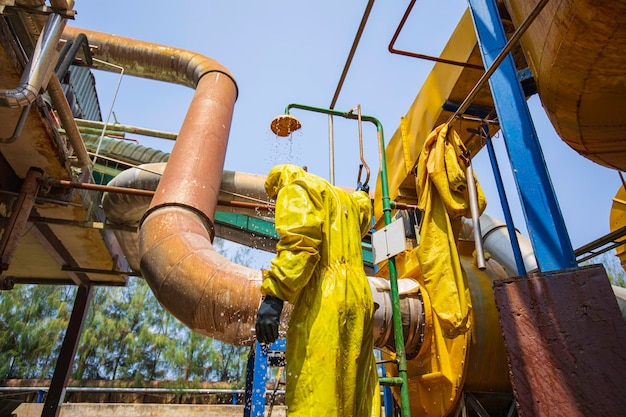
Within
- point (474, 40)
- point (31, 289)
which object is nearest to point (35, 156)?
point (474, 40)

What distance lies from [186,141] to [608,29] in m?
3.99

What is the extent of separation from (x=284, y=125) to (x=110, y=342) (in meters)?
20.2

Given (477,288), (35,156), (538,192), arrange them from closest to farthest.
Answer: (538,192) < (477,288) < (35,156)

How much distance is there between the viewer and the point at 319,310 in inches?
88.6

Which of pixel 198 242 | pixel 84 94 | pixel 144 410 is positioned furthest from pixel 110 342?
pixel 198 242

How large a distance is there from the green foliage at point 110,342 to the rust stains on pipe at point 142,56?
633 inches

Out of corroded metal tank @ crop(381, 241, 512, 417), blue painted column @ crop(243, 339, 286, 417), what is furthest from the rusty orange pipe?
corroded metal tank @ crop(381, 241, 512, 417)

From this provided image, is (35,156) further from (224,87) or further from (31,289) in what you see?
(31,289)

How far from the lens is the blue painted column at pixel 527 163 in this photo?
2674 millimetres

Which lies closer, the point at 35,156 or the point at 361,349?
the point at 361,349

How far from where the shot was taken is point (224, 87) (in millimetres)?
5730

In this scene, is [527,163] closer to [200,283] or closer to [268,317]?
[268,317]

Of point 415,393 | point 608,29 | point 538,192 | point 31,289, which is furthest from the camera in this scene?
A: point 31,289

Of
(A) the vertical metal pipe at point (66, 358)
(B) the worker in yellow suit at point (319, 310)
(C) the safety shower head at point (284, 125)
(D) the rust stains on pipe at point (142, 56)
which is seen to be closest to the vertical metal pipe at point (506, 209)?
(B) the worker in yellow suit at point (319, 310)
